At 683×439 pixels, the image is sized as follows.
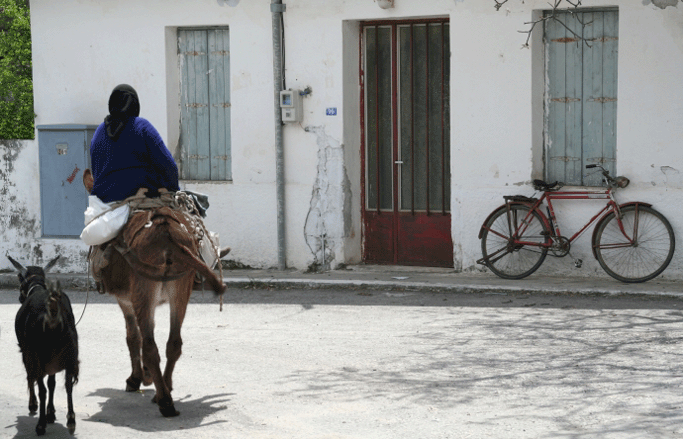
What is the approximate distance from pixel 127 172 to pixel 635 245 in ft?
20.5

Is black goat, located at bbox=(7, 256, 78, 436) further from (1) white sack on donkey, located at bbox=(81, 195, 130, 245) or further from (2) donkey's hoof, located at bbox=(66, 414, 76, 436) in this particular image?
(1) white sack on donkey, located at bbox=(81, 195, 130, 245)

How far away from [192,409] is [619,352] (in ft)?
11.4

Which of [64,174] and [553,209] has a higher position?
[64,174]

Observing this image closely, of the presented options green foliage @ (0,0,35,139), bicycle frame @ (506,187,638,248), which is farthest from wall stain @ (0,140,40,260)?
bicycle frame @ (506,187,638,248)

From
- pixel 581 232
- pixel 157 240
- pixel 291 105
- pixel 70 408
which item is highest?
pixel 291 105

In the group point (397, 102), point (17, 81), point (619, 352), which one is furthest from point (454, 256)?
point (17, 81)

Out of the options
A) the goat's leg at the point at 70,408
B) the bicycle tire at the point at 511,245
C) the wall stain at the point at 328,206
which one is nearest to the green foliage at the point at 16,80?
the wall stain at the point at 328,206

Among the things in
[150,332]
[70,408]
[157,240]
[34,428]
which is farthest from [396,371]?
[34,428]

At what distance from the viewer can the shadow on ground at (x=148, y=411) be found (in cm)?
693

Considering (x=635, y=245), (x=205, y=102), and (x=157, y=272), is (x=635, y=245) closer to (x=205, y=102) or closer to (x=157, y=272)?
(x=205, y=102)

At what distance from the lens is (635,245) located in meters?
11.6

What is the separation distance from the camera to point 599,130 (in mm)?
12055

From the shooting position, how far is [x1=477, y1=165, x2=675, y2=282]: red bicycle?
11.6 metres

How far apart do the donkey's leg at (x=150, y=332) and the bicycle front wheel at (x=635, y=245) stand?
6.13 m
